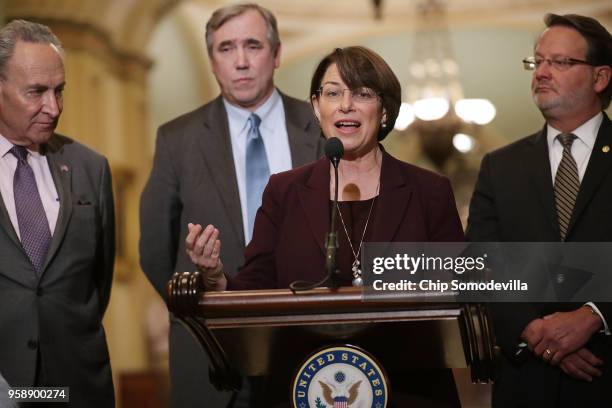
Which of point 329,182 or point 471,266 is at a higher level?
point 329,182

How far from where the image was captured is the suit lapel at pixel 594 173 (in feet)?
11.3

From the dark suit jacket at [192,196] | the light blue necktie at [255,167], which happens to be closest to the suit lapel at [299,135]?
the dark suit jacket at [192,196]

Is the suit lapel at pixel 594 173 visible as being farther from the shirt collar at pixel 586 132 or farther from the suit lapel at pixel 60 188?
the suit lapel at pixel 60 188

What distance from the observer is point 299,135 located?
378 cm

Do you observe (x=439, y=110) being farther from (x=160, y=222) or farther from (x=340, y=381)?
(x=340, y=381)

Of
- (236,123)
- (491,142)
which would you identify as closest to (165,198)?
(236,123)

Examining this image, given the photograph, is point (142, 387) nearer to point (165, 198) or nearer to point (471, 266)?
point (165, 198)

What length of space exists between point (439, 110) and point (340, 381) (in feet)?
37.4

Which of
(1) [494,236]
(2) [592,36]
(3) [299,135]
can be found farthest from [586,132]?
(3) [299,135]

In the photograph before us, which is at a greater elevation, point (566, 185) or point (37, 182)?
point (37, 182)

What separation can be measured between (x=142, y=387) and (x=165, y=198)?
5.76 meters

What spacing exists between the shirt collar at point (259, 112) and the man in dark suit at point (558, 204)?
0.80m

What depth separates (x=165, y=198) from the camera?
12.5 ft

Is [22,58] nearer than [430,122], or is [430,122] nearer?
[22,58]
